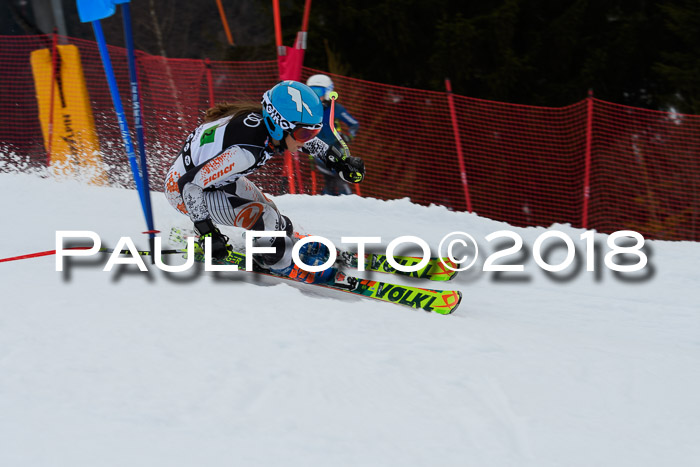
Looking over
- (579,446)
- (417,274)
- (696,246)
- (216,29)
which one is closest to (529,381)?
(579,446)

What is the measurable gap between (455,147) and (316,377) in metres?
6.67

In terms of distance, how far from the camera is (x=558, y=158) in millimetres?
8891

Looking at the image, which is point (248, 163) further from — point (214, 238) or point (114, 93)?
point (114, 93)

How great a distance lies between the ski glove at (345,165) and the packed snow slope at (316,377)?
792 millimetres

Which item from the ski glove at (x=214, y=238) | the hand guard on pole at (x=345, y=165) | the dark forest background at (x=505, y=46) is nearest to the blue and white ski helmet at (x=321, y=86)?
the hand guard on pole at (x=345, y=165)

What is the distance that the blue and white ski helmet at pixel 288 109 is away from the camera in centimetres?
387

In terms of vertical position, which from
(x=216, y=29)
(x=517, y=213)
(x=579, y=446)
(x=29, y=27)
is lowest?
(x=579, y=446)

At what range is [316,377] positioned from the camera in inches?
112

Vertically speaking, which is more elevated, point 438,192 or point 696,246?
point 438,192

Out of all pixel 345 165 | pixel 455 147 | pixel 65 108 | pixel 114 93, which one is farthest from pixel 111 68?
pixel 455 147

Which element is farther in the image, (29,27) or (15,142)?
(29,27)

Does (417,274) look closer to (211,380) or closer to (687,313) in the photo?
(687,313)

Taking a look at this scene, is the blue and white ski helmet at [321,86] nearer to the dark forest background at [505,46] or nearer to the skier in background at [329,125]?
the skier in background at [329,125]

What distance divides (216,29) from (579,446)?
1903cm
